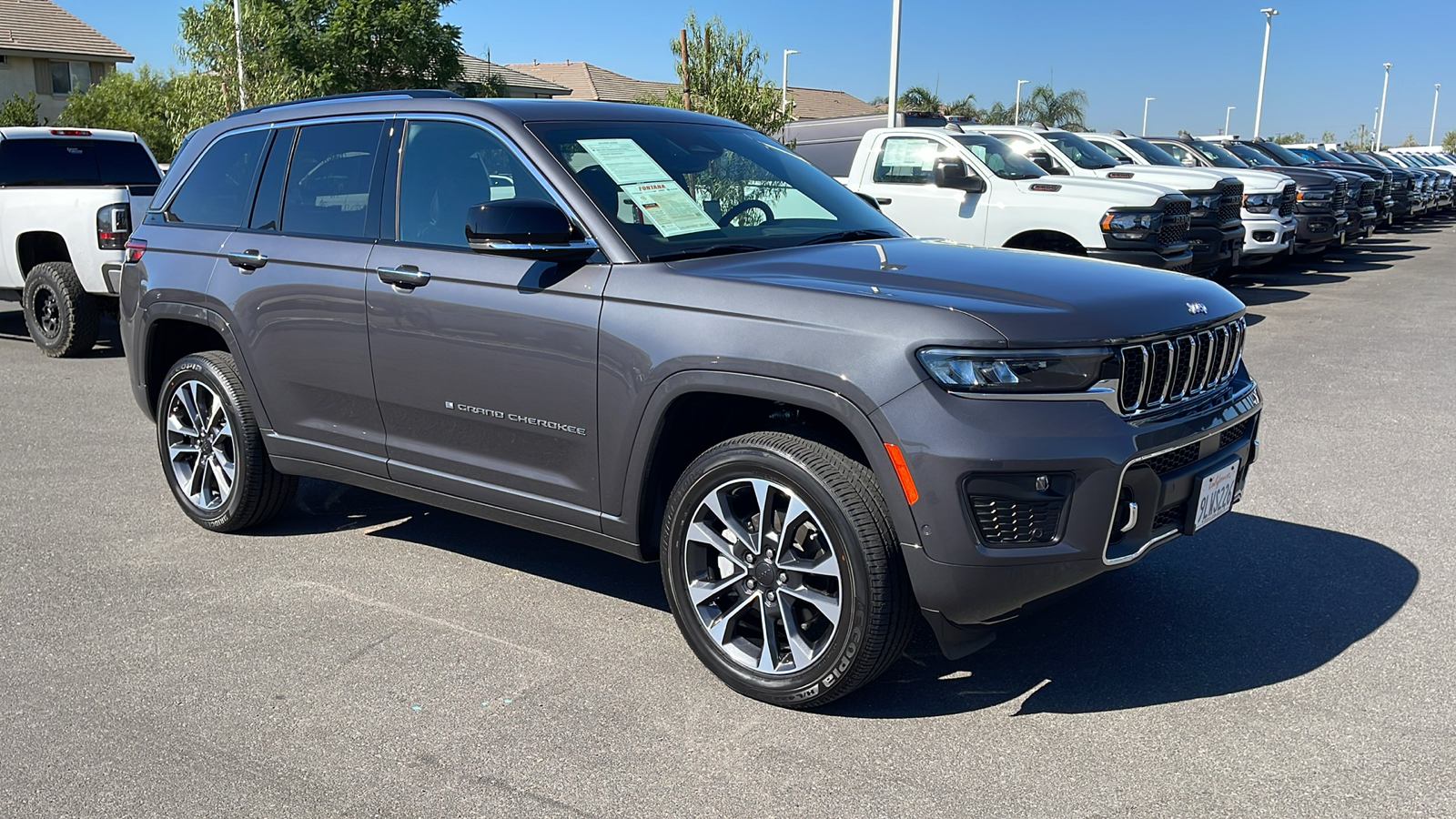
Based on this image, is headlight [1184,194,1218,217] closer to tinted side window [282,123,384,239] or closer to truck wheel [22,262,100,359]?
tinted side window [282,123,384,239]

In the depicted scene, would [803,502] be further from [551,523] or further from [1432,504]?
[1432,504]

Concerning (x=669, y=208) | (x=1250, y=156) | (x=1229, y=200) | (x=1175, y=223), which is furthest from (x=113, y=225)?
(x=1250, y=156)

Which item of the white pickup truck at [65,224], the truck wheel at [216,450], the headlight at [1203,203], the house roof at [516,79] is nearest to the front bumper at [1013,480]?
the truck wheel at [216,450]

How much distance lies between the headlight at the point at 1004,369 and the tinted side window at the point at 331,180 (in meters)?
2.45

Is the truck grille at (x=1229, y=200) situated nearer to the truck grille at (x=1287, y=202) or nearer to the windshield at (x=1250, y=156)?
the truck grille at (x=1287, y=202)

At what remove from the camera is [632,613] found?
14.7 feet

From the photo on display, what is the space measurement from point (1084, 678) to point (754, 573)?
1120 millimetres

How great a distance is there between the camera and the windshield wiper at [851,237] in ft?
14.6

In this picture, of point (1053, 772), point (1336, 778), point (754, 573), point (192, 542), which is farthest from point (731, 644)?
point (192, 542)

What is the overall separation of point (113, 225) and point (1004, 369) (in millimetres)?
9030

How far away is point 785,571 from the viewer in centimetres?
362

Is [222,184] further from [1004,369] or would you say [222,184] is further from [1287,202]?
[1287,202]

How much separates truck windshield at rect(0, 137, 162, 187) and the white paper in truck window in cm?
910

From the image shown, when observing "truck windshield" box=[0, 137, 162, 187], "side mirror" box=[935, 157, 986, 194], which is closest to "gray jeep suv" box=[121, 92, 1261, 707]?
"side mirror" box=[935, 157, 986, 194]
